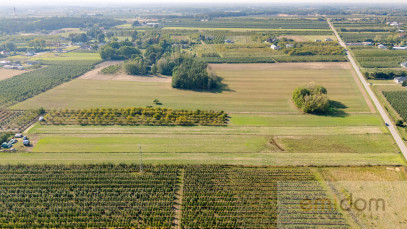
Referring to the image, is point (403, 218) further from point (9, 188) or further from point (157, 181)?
point (9, 188)

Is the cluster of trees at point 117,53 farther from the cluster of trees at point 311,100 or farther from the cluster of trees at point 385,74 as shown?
the cluster of trees at point 385,74

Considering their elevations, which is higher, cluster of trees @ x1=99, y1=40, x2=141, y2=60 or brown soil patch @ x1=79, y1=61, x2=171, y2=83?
cluster of trees @ x1=99, y1=40, x2=141, y2=60

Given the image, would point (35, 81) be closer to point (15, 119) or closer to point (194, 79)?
point (15, 119)

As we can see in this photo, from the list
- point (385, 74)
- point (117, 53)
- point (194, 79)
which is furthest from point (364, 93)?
point (117, 53)

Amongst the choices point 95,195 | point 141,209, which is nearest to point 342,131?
point 141,209

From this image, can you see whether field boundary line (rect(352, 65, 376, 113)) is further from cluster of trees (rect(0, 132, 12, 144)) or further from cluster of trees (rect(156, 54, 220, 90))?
cluster of trees (rect(0, 132, 12, 144))

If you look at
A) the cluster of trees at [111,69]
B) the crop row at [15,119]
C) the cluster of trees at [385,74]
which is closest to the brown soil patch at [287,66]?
the cluster of trees at [385,74]

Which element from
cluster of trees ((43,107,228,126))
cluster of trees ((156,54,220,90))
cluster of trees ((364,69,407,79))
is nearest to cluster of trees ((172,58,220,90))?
cluster of trees ((156,54,220,90))
